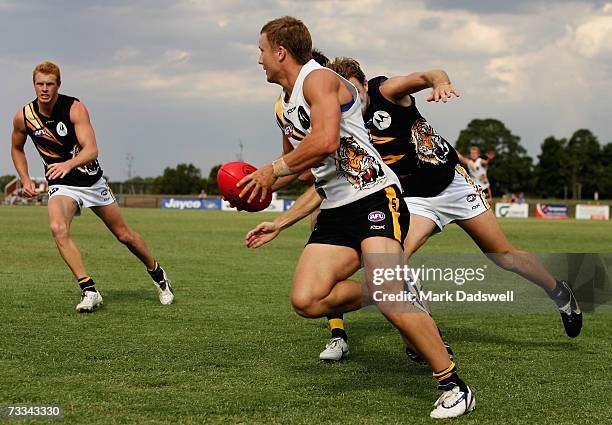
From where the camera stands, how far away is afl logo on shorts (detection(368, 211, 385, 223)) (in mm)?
5301

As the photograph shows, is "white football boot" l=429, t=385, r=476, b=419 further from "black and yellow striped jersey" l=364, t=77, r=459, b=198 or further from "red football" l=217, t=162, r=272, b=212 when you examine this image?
"black and yellow striped jersey" l=364, t=77, r=459, b=198

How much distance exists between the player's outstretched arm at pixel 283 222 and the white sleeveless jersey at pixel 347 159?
0.51 metres

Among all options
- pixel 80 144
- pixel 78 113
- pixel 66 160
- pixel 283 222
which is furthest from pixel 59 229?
pixel 283 222

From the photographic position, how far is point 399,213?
17.7 ft

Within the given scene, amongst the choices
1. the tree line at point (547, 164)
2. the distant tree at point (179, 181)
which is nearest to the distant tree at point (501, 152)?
the tree line at point (547, 164)

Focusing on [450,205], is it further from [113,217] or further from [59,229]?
[59,229]

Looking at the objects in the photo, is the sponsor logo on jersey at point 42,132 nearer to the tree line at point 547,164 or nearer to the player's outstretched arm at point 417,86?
the player's outstretched arm at point 417,86

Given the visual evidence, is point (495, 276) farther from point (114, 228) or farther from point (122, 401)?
point (122, 401)

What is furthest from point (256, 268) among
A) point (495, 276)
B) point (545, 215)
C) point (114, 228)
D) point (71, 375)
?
point (545, 215)

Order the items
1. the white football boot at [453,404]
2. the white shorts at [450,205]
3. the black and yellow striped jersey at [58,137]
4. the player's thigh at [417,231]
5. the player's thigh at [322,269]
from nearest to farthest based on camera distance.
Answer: the white football boot at [453,404], the player's thigh at [322,269], the player's thigh at [417,231], the white shorts at [450,205], the black and yellow striped jersey at [58,137]

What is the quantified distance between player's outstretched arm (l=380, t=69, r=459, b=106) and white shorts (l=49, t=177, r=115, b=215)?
4123 millimetres

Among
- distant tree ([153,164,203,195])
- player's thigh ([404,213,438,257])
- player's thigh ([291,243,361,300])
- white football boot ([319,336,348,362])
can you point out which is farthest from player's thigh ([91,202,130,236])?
distant tree ([153,164,203,195])

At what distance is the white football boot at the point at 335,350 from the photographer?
661 centimetres

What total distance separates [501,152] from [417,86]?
133315mm
